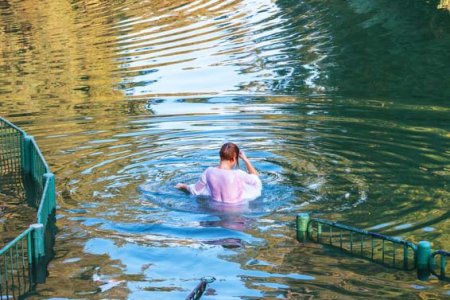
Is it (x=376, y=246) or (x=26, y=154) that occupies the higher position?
(x=26, y=154)

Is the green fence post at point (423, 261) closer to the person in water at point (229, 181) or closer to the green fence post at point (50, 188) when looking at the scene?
the person in water at point (229, 181)

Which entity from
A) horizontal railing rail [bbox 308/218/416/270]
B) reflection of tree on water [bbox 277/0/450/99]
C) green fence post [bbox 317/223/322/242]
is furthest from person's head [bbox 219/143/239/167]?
reflection of tree on water [bbox 277/0/450/99]

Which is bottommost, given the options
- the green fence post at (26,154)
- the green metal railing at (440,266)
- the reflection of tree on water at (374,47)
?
the green metal railing at (440,266)

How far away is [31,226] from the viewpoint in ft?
28.0

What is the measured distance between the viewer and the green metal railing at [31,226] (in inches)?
337

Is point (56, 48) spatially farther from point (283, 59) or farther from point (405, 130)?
point (405, 130)

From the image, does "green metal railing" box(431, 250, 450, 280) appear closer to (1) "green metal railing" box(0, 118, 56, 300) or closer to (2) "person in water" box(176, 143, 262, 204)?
(2) "person in water" box(176, 143, 262, 204)

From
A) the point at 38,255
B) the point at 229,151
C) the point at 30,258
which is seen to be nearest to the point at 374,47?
the point at 229,151

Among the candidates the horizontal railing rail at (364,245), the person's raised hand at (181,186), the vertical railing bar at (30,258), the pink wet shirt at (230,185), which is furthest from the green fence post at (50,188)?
the horizontal railing rail at (364,245)

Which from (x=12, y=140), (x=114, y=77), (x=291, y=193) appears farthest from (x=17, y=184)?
(x=114, y=77)

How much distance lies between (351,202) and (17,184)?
211 inches

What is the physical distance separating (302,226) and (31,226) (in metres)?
3.14

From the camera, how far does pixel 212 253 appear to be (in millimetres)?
9359

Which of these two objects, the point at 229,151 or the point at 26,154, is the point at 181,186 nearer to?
the point at 229,151
